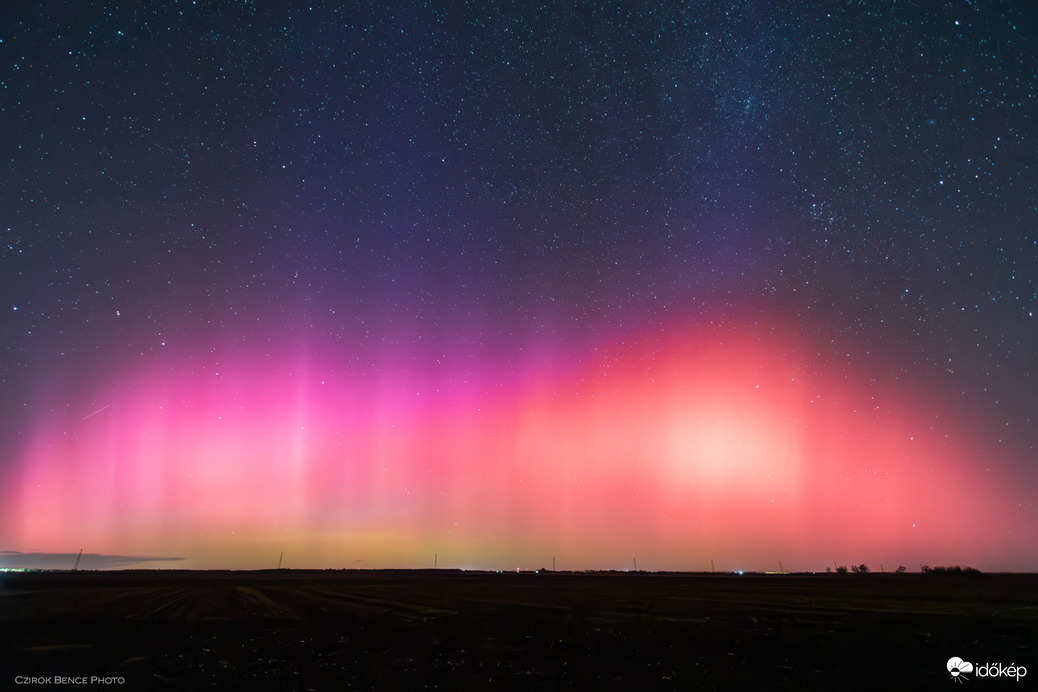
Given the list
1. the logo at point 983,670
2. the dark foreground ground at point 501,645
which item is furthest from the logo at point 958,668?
the dark foreground ground at point 501,645

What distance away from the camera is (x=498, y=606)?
20.9 meters

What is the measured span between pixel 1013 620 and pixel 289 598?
1099 inches

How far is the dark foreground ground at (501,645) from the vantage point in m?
9.70

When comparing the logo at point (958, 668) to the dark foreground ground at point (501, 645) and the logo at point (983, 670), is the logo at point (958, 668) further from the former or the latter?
the dark foreground ground at point (501, 645)

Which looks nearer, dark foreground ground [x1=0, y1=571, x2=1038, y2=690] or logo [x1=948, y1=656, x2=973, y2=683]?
dark foreground ground [x1=0, y1=571, x2=1038, y2=690]

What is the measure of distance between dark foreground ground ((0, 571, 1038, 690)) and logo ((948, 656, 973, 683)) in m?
0.24

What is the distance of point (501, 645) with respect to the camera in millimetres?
12969

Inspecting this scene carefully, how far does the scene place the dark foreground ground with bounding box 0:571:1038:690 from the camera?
9695mm

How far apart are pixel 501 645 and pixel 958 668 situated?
9671 millimetres

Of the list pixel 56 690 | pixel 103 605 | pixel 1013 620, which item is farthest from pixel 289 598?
pixel 1013 620

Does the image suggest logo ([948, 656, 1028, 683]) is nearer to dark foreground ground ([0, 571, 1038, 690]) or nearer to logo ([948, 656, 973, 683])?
logo ([948, 656, 973, 683])

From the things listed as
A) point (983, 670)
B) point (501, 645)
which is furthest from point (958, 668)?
point (501, 645)

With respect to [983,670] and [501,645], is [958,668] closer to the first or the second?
[983,670]

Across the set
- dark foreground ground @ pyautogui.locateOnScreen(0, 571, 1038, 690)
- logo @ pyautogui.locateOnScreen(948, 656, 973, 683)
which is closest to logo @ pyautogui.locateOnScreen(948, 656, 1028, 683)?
logo @ pyautogui.locateOnScreen(948, 656, 973, 683)
